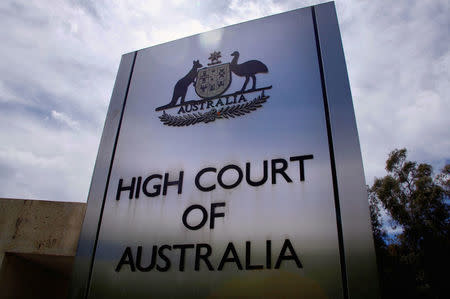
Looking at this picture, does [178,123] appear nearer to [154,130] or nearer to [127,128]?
[154,130]

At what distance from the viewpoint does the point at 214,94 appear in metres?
4.39

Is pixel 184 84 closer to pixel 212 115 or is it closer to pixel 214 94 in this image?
pixel 214 94

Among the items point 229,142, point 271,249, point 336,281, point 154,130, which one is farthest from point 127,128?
point 336,281

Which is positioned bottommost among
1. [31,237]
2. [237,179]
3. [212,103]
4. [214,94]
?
[31,237]

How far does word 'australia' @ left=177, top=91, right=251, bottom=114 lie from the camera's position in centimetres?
419

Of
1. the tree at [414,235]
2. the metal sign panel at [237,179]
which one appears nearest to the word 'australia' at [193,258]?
the metal sign panel at [237,179]

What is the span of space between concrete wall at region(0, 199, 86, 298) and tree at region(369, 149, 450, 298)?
1289 centimetres

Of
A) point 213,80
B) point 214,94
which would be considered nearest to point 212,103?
point 214,94

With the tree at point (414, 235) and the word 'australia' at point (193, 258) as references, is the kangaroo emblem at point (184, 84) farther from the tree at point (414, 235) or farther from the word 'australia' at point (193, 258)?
the tree at point (414, 235)

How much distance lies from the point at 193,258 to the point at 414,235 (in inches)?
529

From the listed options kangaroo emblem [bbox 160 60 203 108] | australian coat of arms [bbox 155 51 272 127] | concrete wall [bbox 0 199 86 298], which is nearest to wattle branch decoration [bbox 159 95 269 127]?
australian coat of arms [bbox 155 51 272 127]

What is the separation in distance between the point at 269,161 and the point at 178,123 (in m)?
1.39

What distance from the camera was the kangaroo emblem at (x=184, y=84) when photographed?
4562mm

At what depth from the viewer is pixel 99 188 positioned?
4.18 m
